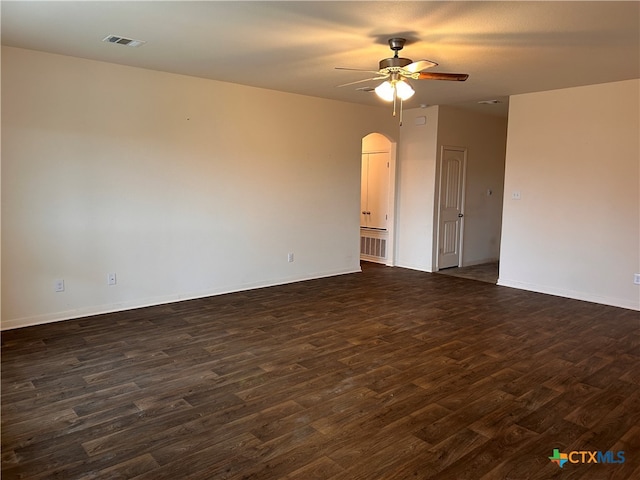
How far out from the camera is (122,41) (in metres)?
3.96

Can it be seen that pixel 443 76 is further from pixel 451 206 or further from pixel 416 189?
pixel 451 206

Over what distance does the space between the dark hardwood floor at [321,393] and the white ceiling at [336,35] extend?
2.61 m

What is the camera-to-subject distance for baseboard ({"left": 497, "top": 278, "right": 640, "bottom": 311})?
542 cm

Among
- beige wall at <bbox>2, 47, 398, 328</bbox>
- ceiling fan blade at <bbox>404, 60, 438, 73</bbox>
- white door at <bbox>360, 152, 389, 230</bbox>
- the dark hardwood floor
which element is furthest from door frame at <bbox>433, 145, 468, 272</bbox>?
ceiling fan blade at <bbox>404, 60, 438, 73</bbox>

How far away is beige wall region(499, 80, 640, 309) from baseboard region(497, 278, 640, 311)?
0.01m

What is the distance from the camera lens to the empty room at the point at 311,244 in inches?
105

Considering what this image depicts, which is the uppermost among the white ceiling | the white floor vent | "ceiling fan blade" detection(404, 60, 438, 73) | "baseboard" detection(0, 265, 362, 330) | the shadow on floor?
the white ceiling

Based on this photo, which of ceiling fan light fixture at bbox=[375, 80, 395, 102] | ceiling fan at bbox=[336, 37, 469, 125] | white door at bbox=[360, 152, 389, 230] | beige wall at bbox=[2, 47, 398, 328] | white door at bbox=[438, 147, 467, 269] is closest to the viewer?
ceiling fan at bbox=[336, 37, 469, 125]

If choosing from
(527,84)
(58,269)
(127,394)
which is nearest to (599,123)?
(527,84)

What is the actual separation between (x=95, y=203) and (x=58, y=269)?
0.76 metres

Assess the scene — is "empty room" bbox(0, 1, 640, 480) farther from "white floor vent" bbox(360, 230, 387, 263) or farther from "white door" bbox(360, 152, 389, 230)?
"white floor vent" bbox(360, 230, 387, 263)

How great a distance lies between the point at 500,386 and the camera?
330 centimetres

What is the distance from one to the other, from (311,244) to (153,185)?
8.19 feet

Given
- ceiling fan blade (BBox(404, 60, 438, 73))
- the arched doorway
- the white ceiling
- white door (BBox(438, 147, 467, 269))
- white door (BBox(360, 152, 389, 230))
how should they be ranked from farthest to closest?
white door (BBox(360, 152, 389, 230)), the arched doorway, white door (BBox(438, 147, 467, 269)), ceiling fan blade (BBox(404, 60, 438, 73)), the white ceiling
